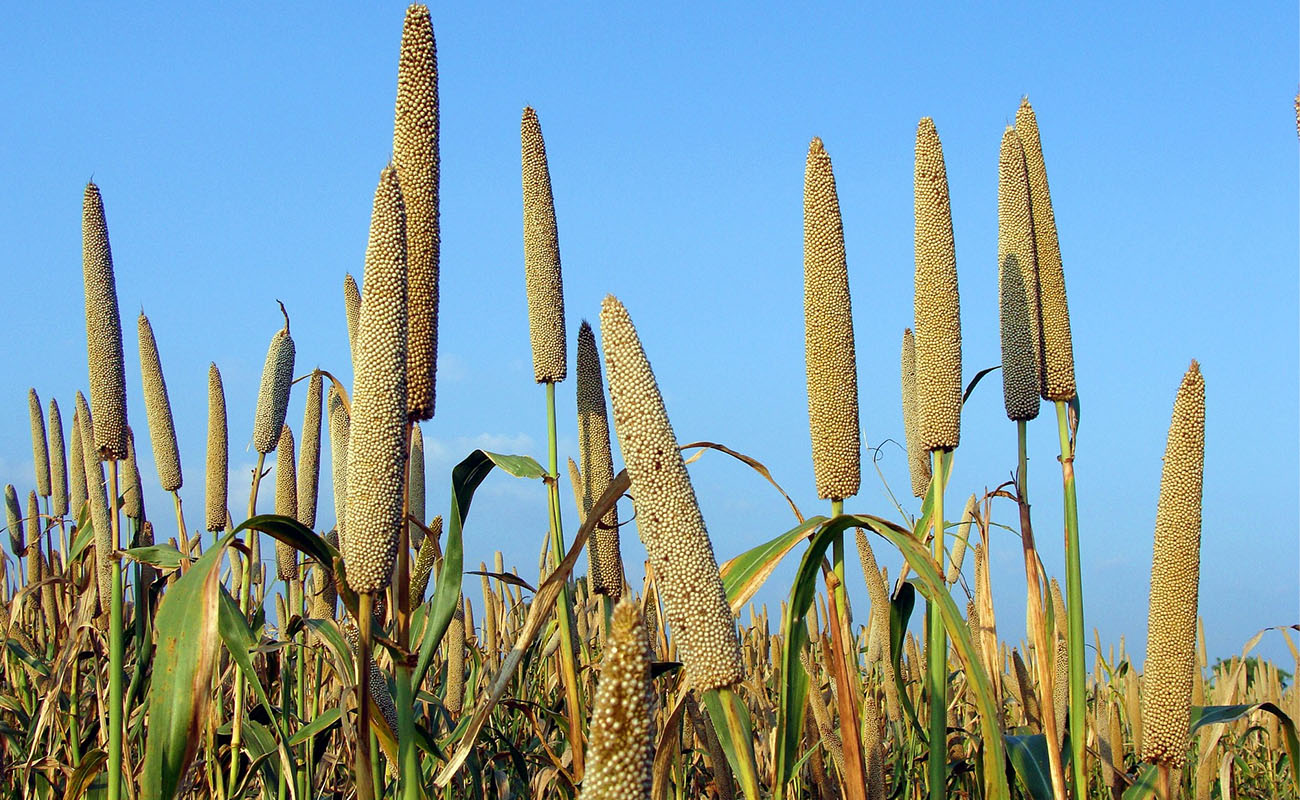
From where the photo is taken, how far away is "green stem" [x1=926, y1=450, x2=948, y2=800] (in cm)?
359

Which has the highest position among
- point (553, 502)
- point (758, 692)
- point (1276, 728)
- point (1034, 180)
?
point (1034, 180)

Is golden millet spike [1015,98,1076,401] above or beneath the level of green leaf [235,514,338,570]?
above

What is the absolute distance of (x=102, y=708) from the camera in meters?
5.05

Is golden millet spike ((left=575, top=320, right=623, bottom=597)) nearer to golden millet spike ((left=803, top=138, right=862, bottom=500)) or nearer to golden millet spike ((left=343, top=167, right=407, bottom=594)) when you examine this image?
golden millet spike ((left=803, top=138, right=862, bottom=500))

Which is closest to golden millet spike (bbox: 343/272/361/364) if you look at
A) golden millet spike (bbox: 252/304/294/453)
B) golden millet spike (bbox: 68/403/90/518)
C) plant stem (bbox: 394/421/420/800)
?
golden millet spike (bbox: 252/304/294/453)

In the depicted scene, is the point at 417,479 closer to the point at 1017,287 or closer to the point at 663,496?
the point at 1017,287

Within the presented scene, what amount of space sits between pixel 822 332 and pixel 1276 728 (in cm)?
543

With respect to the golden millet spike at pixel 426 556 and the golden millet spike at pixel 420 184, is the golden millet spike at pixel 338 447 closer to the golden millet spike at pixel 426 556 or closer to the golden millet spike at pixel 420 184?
the golden millet spike at pixel 426 556

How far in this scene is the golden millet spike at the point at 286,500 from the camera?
6570 millimetres

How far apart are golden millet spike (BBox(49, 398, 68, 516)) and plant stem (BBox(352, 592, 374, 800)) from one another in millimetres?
8989

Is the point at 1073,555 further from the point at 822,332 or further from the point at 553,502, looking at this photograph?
the point at 553,502

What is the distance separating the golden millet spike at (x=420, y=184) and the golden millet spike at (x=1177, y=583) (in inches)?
92.1

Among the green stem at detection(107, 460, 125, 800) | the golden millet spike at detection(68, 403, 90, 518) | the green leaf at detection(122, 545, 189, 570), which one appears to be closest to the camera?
the green stem at detection(107, 460, 125, 800)

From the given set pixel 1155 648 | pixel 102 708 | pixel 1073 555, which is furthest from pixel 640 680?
pixel 102 708
